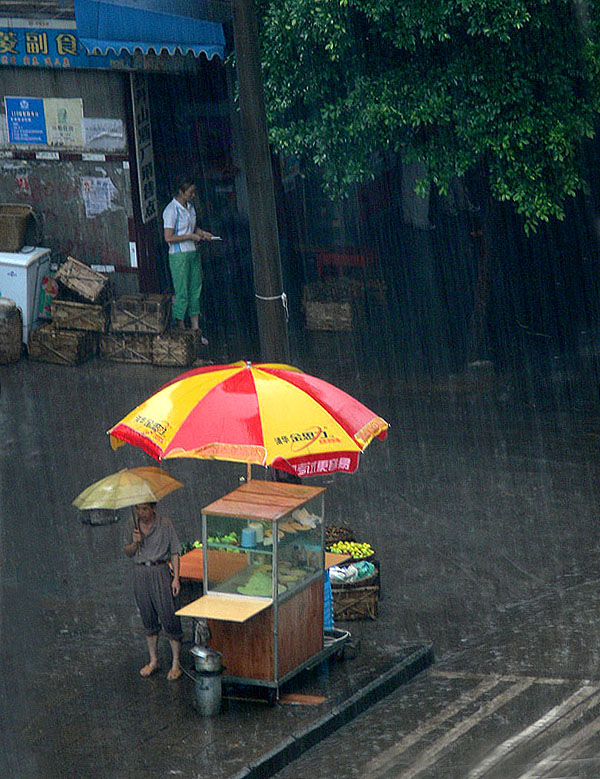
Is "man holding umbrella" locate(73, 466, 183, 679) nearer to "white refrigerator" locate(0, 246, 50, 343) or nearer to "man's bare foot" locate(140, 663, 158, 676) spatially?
"man's bare foot" locate(140, 663, 158, 676)

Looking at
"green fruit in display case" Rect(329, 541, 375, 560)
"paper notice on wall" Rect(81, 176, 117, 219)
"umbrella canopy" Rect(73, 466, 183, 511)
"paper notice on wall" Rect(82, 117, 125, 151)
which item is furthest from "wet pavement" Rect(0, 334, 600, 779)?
"paper notice on wall" Rect(82, 117, 125, 151)

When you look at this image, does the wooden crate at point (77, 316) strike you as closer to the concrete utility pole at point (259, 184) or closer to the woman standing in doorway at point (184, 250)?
the woman standing in doorway at point (184, 250)

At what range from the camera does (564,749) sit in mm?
8336

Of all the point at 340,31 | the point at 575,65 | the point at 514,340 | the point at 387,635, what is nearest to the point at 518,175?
the point at 575,65

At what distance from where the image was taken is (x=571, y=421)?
15.3 metres

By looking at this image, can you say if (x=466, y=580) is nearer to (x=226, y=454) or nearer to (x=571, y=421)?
(x=226, y=454)

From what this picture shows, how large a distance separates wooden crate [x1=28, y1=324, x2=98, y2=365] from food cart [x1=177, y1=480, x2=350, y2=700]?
770 centimetres

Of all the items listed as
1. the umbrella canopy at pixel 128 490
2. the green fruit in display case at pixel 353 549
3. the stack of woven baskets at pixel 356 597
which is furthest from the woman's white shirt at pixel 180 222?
the umbrella canopy at pixel 128 490

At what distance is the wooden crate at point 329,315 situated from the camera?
18.4 m

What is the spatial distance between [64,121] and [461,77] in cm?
578

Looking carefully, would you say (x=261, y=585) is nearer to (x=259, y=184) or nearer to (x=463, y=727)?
(x=463, y=727)

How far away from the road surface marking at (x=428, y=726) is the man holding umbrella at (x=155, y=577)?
186 cm

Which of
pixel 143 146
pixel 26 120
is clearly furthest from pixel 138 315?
pixel 26 120

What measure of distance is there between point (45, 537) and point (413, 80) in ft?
22.2
